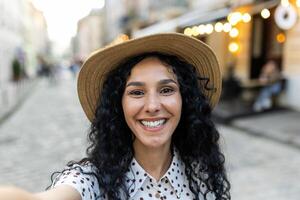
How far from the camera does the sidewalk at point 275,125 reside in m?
8.20

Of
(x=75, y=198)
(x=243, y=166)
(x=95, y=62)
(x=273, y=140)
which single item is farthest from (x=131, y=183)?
(x=273, y=140)

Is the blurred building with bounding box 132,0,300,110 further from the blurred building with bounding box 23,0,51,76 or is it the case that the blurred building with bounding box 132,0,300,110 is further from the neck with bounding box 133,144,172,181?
the blurred building with bounding box 23,0,51,76

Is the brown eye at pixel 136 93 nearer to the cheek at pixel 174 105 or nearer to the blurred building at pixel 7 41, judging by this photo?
the cheek at pixel 174 105

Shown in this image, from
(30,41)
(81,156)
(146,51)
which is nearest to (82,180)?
(146,51)

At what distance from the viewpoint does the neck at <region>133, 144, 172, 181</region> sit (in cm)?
173

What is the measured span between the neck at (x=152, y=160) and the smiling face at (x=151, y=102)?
0.06 m

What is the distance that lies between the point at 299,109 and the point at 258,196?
232 inches

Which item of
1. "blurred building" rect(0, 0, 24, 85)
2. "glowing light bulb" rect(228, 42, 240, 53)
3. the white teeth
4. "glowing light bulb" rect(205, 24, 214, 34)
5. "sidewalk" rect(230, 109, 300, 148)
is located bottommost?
"sidewalk" rect(230, 109, 300, 148)

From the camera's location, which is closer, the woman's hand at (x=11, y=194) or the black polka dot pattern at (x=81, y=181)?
the woman's hand at (x=11, y=194)

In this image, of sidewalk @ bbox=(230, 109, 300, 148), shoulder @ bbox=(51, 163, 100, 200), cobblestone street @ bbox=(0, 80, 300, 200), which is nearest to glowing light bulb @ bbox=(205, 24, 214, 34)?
sidewalk @ bbox=(230, 109, 300, 148)

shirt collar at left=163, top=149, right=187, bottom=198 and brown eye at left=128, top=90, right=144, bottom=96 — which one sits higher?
brown eye at left=128, top=90, right=144, bottom=96

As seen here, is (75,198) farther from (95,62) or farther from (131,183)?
(95,62)

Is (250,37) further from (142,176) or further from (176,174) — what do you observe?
(142,176)

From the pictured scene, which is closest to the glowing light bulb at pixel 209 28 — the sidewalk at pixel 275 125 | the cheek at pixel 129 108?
the sidewalk at pixel 275 125
